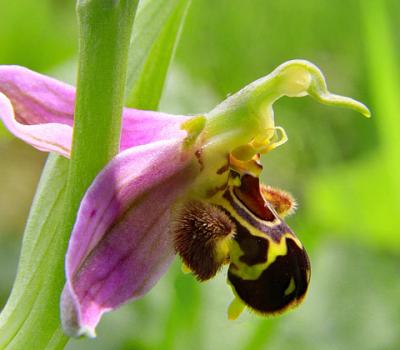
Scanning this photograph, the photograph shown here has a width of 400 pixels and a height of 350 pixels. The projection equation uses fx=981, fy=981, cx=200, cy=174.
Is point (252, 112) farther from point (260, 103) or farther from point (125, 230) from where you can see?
point (125, 230)

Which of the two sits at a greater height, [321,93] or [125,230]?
[321,93]

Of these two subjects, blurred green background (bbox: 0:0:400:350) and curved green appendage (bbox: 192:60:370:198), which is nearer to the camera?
curved green appendage (bbox: 192:60:370:198)

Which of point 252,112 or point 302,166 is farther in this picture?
point 302,166

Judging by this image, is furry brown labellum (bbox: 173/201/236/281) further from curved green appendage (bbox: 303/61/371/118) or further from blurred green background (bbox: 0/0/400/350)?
blurred green background (bbox: 0/0/400/350)

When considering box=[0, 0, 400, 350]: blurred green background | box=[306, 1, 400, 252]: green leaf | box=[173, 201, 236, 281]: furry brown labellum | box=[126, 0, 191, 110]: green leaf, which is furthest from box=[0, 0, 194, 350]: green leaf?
box=[306, 1, 400, 252]: green leaf

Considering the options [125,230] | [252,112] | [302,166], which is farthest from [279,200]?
[302,166]

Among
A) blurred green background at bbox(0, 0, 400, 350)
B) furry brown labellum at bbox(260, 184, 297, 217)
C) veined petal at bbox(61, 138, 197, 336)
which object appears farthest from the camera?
blurred green background at bbox(0, 0, 400, 350)
